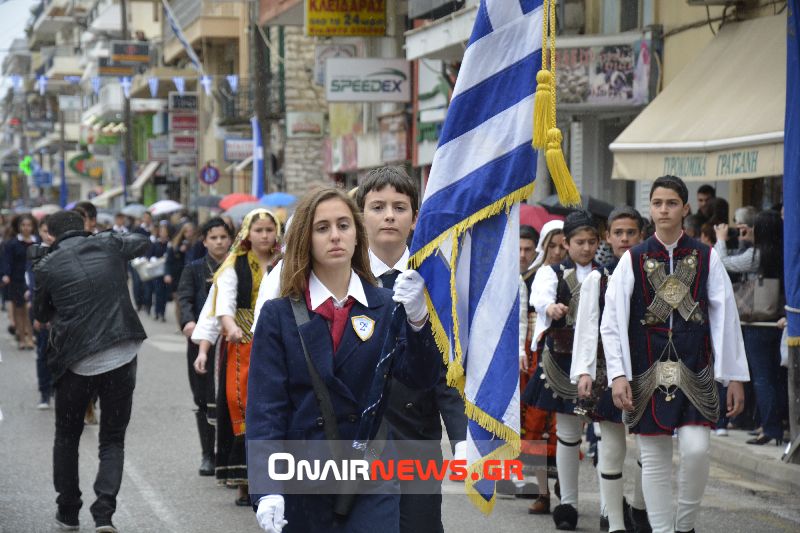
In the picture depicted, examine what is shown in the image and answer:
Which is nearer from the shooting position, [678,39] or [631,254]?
[631,254]

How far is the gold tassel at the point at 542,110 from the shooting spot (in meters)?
5.29

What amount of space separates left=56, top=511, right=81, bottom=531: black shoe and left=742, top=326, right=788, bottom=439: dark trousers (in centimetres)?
583

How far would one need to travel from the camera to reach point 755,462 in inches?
436

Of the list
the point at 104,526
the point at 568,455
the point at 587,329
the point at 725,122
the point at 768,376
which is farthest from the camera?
the point at 725,122

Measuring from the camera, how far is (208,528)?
8.91 m

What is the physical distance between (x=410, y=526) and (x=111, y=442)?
11.8 feet

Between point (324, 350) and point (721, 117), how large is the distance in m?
10.9

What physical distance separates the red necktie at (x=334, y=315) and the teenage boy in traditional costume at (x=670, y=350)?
277 centimetres

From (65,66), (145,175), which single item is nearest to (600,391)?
(145,175)

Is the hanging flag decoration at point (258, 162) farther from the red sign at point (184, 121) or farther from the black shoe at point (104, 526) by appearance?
the black shoe at point (104, 526)

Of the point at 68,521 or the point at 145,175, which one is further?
the point at 145,175

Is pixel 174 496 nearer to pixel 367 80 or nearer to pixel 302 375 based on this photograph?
pixel 302 375

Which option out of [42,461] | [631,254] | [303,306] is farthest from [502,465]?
[42,461]

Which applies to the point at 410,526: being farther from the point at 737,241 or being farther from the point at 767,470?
the point at 737,241
